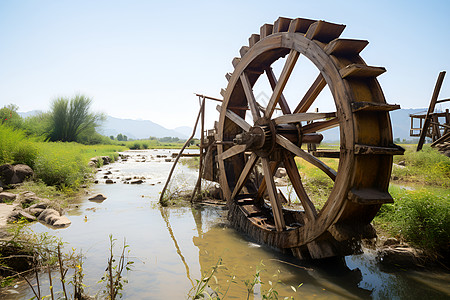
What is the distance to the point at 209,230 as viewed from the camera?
5227 millimetres

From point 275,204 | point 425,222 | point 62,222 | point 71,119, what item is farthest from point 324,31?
point 71,119

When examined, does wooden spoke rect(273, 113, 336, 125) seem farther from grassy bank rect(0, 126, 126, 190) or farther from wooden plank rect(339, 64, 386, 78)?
grassy bank rect(0, 126, 126, 190)

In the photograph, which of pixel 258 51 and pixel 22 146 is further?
pixel 22 146

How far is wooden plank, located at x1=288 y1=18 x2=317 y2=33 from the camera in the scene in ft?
12.7

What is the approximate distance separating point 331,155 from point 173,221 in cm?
331

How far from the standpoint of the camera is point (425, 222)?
3715 millimetres

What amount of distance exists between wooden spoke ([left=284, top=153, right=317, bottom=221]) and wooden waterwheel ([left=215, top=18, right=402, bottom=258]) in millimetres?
12

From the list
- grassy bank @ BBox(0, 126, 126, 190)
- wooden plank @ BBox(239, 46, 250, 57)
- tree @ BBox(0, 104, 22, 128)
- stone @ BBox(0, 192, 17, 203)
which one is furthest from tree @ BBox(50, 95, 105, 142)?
wooden plank @ BBox(239, 46, 250, 57)

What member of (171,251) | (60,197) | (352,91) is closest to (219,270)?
(171,251)

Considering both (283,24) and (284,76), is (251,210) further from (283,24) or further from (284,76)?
(283,24)

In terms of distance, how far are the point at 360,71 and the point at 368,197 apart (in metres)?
1.34

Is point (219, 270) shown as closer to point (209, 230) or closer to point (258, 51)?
point (209, 230)

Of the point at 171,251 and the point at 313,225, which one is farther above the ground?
the point at 313,225

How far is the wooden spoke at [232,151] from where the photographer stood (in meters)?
5.03
